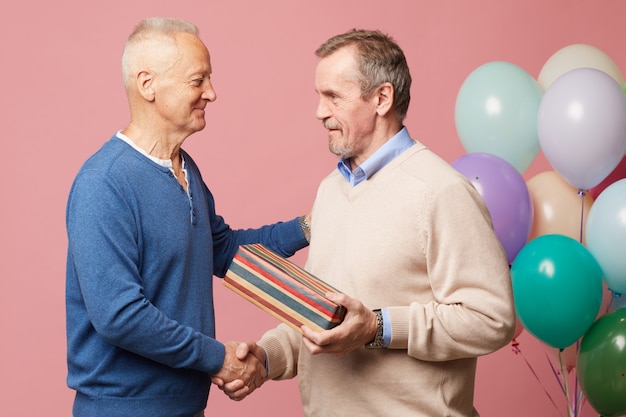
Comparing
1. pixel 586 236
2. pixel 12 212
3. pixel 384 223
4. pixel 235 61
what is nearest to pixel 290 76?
pixel 235 61

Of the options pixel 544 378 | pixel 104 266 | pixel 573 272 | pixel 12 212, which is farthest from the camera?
pixel 544 378

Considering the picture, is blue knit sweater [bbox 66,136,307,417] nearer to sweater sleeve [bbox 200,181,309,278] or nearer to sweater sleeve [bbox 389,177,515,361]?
sweater sleeve [bbox 200,181,309,278]

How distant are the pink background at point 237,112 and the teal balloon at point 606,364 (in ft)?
3.37

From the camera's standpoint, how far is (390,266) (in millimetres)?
2078

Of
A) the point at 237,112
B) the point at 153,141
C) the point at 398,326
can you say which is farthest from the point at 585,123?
the point at 237,112

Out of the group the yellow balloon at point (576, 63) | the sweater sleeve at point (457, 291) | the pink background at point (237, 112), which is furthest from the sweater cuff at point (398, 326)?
the pink background at point (237, 112)

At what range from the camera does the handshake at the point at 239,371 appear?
2143mm

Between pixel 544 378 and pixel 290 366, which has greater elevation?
pixel 290 366

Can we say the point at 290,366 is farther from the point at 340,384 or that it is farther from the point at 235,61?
the point at 235,61

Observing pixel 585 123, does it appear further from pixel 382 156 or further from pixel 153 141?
pixel 153 141

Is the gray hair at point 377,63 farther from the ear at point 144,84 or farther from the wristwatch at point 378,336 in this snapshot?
the wristwatch at point 378,336

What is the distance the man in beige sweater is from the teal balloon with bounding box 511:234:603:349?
526 mm

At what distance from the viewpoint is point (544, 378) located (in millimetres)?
3990

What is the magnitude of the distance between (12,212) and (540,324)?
2.20 metres
